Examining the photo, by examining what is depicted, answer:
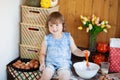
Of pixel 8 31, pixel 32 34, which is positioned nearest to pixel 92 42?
pixel 32 34

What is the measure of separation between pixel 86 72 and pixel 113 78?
0.69 feet

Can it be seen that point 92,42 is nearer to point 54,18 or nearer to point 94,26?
point 94,26

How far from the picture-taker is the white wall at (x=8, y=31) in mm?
1926

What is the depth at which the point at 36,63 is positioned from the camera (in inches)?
80.4

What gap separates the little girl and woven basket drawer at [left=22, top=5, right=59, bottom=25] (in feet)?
0.34

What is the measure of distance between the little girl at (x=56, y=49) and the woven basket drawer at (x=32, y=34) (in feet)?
0.33

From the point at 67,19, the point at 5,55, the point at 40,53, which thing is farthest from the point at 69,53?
the point at 5,55

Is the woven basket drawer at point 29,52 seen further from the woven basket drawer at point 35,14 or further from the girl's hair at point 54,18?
the girl's hair at point 54,18

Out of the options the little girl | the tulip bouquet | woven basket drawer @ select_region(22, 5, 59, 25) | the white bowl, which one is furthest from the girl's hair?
the white bowl

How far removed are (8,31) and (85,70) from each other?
0.71 metres

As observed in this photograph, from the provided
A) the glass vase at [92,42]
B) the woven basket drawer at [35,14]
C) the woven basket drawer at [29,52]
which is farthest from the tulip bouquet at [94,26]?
the woven basket drawer at [29,52]

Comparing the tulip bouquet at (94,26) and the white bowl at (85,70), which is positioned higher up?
the tulip bouquet at (94,26)

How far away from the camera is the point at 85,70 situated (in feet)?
6.16

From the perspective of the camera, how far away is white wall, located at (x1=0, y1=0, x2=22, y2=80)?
1.93 m
